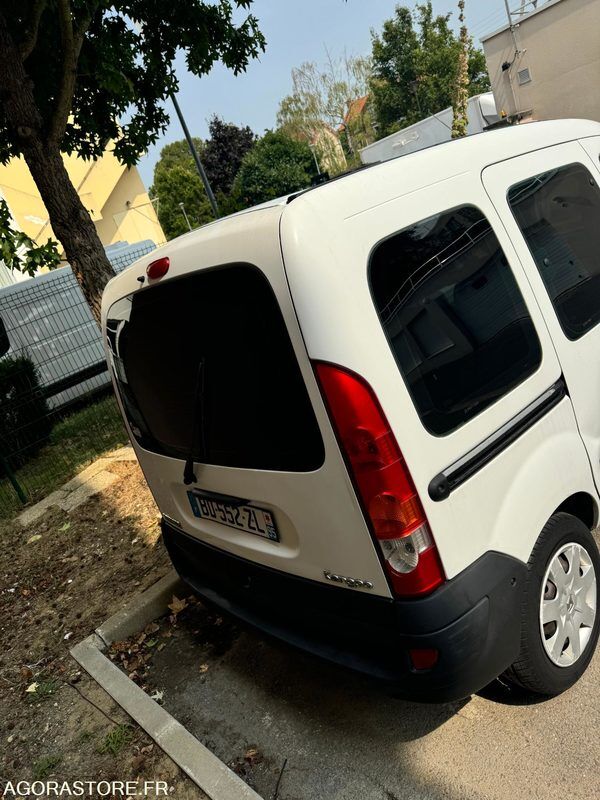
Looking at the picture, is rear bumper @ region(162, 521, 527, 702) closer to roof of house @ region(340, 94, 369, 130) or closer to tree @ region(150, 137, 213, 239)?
tree @ region(150, 137, 213, 239)

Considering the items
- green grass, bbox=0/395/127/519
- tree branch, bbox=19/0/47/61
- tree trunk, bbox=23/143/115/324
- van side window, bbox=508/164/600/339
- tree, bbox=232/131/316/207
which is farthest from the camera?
tree, bbox=232/131/316/207

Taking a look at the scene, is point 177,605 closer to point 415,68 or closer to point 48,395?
point 48,395

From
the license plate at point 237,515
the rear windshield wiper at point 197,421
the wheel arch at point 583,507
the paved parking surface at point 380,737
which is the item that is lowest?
the paved parking surface at point 380,737

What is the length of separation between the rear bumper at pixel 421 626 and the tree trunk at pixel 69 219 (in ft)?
13.5

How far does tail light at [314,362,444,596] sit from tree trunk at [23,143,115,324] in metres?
4.26

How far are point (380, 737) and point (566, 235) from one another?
7.27 ft

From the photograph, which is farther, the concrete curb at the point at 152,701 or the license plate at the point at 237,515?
the concrete curb at the point at 152,701

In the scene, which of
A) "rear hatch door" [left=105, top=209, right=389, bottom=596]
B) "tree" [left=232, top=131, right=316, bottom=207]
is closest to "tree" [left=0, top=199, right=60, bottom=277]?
"rear hatch door" [left=105, top=209, right=389, bottom=596]

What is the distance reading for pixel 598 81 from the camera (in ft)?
62.0

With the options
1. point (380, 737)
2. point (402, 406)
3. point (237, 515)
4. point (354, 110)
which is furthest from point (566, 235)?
point (354, 110)

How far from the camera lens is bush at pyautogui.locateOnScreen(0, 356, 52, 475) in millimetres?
6309

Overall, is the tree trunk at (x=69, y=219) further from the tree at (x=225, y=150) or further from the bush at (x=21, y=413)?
the tree at (x=225, y=150)

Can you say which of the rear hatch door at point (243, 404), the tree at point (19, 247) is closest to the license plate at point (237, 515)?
the rear hatch door at point (243, 404)

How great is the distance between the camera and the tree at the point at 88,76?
→ 4.78 meters
